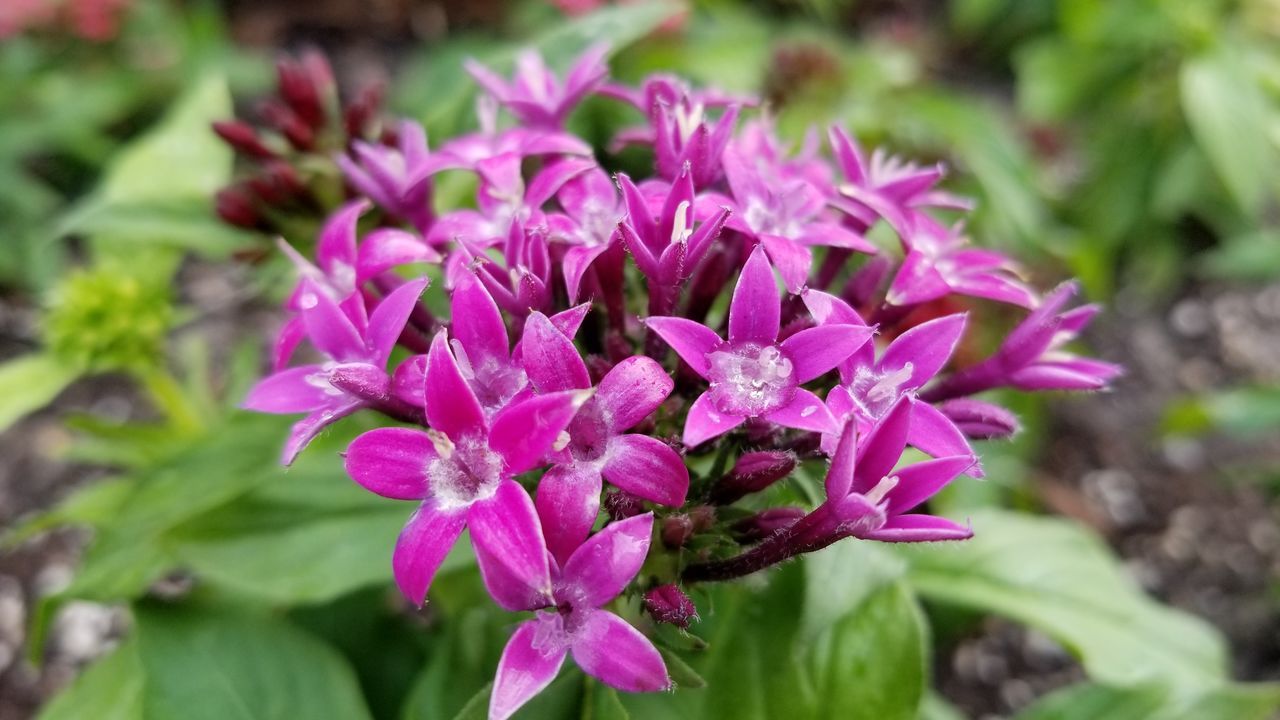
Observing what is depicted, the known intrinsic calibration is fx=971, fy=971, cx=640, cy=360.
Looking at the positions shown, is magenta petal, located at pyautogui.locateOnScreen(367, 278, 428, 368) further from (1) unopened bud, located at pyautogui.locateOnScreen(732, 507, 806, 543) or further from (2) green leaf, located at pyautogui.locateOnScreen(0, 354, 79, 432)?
(2) green leaf, located at pyautogui.locateOnScreen(0, 354, 79, 432)

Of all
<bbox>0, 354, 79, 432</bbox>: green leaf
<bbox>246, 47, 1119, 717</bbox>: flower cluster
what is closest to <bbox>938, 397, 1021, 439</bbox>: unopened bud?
<bbox>246, 47, 1119, 717</bbox>: flower cluster

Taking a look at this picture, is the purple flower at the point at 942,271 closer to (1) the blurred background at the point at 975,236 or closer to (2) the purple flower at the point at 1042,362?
(2) the purple flower at the point at 1042,362

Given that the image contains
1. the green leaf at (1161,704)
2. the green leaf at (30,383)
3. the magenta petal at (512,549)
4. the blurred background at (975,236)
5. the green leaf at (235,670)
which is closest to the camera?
the magenta petal at (512,549)

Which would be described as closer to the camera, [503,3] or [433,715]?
[433,715]

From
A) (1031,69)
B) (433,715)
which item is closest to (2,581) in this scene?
(433,715)

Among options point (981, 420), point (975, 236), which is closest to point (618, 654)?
point (981, 420)

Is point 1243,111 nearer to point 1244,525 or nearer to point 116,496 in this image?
point 1244,525

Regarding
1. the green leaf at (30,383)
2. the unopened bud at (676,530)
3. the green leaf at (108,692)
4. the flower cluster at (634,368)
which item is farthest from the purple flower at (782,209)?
the green leaf at (30,383)

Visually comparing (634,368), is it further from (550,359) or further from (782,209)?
(782,209)
